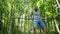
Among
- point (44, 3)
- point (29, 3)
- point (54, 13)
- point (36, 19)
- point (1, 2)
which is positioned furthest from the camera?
point (29, 3)

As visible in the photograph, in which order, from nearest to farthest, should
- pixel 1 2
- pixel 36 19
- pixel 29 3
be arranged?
pixel 36 19, pixel 1 2, pixel 29 3

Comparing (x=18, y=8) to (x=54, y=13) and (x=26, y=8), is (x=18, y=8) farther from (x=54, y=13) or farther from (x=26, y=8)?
(x=54, y=13)

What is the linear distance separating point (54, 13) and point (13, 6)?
482 centimetres

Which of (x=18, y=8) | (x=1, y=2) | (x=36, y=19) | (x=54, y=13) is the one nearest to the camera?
(x=36, y=19)

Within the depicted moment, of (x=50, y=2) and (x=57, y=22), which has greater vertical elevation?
(x=50, y=2)

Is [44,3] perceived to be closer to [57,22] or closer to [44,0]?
[44,0]

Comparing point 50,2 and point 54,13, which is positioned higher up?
point 50,2

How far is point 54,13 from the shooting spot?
15.9m

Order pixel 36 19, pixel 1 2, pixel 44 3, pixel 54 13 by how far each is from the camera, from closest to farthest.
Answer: pixel 36 19 → pixel 1 2 → pixel 54 13 → pixel 44 3

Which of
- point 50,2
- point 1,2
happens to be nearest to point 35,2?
point 50,2

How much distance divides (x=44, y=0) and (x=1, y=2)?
737 cm

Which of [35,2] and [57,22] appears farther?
[35,2]

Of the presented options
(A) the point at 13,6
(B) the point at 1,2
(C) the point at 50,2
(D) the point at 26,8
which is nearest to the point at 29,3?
(D) the point at 26,8

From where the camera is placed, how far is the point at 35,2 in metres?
19.7
